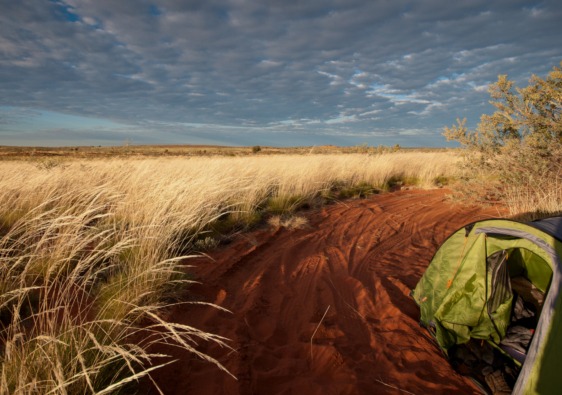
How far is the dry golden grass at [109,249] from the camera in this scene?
1.99 metres

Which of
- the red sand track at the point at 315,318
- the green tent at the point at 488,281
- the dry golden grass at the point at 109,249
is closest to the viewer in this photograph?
the dry golden grass at the point at 109,249

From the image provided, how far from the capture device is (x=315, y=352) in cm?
309

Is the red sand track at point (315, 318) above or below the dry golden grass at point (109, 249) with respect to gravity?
below

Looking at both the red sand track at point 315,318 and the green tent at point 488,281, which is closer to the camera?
the red sand track at point 315,318

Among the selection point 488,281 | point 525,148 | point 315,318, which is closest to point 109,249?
point 315,318

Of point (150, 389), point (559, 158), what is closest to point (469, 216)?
point (559, 158)

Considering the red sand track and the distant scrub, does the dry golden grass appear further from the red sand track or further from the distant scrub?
the distant scrub

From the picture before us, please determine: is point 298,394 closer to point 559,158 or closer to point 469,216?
point 469,216

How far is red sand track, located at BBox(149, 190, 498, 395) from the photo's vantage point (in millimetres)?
2744

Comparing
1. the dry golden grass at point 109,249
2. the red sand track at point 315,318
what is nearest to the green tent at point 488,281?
the red sand track at point 315,318

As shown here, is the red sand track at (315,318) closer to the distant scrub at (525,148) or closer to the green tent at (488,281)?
the green tent at (488,281)

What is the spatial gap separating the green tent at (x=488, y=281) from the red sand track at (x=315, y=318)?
0.33m

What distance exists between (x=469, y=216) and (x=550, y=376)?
6790 millimetres

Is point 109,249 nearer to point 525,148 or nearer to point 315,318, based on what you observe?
point 315,318
